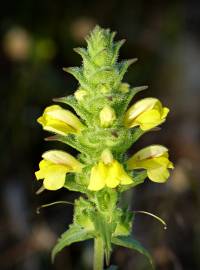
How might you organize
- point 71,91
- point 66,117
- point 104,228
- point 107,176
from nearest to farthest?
point 107,176
point 104,228
point 66,117
point 71,91

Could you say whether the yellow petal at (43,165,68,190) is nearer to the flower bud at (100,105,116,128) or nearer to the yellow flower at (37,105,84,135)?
the yellow flower at (37,105,84,135)

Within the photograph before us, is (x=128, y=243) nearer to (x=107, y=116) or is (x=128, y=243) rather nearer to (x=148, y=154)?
(x=148, y=154)

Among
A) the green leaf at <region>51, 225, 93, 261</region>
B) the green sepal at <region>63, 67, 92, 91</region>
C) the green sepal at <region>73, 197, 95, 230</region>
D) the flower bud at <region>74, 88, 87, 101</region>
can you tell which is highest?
the green sepal at <region>63, 67, 92, 91</region>

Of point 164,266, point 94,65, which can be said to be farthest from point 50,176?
point 164,266

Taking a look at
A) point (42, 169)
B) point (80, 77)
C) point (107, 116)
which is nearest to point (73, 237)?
point (42, 169)

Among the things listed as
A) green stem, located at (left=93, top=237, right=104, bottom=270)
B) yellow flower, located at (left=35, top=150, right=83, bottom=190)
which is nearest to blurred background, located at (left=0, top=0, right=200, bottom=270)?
green stem, located at (left=93, top=237, right=104, bottom=270)

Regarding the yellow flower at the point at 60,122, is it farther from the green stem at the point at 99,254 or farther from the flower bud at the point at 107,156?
the green stem at the point at 99,254

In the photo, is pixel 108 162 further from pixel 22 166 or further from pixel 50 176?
pixel 22 166
